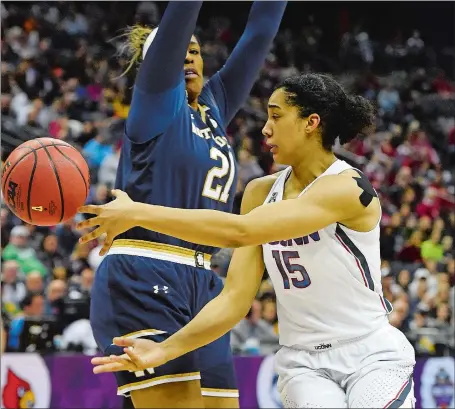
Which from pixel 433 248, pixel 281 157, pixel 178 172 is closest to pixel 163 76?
pixel 178 172

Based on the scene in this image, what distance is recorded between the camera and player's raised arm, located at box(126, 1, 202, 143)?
3580 millimetres

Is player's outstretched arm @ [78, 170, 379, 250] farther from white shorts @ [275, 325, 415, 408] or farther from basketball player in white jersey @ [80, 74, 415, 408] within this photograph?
white shorts @ [275, 325, 415, 408]

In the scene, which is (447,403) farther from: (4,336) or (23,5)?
(23,5)

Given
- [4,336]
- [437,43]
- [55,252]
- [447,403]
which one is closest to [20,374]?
[4,336]

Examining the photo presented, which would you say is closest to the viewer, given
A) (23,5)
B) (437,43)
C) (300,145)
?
(300,145)

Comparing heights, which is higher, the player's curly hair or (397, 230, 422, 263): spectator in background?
the player's curly hair

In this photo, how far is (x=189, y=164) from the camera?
3.71 meters

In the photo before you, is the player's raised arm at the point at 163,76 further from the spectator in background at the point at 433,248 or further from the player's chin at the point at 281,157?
the spectator in background at the point at 433,248

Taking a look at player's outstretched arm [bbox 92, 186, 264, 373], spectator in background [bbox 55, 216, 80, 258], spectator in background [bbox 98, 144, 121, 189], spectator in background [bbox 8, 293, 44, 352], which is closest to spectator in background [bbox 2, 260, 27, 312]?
spectator in background [bbox 8, 293, 44, 352]

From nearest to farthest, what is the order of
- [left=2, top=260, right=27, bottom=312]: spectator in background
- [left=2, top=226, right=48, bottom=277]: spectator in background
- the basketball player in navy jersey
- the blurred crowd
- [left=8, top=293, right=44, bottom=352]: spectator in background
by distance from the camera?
1. the basketball player in navy jersey
2. [left=8, top=293, right=44, bottom=352]: spectator in background
3. [left=2, top=260, right=27, bottom=312]: spectator in background
4. the blurred crowd
5. [left=2, top=226, right=48, bottom=277]: spectator in background

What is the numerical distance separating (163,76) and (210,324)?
43.1 inches

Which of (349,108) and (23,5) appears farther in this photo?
(23,5)

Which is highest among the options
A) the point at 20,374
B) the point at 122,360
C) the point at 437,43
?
the point at 437,43

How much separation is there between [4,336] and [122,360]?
477 cm
